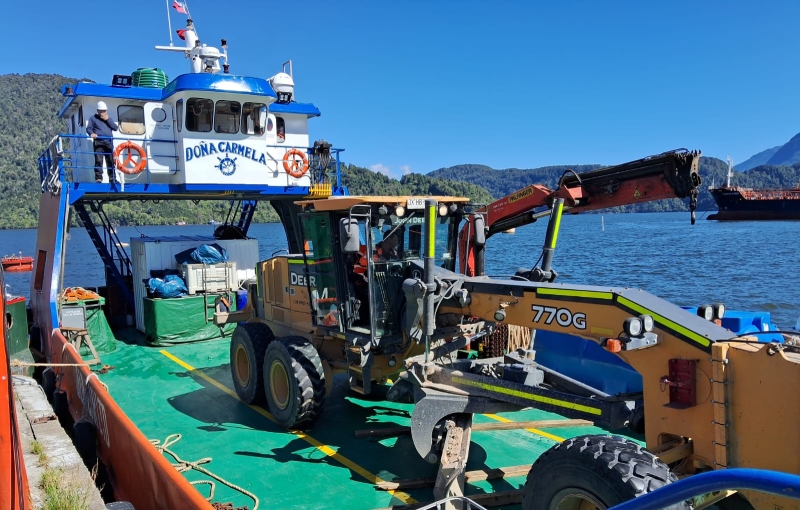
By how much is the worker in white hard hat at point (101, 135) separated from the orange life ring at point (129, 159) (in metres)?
0.15

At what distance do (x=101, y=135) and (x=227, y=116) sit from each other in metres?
2.77

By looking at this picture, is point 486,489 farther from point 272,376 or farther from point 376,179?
point 376,179

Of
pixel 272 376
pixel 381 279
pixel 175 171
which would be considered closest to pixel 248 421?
pixel 272 376

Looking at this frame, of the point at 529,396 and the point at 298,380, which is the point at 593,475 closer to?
the point at 529,396

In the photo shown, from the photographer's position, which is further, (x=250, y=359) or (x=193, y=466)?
(x=250, y=359)

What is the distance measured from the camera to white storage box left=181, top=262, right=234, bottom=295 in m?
13.8

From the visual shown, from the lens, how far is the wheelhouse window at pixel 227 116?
46.2ft

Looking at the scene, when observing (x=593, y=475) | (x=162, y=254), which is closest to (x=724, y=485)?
(x=593, y=475)

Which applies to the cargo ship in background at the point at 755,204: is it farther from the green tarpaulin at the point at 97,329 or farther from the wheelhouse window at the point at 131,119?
the green tarpaulin at the point at 97,329

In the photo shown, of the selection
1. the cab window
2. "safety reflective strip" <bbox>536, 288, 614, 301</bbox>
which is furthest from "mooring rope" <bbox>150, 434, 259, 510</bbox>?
"safety reflective strip" <bbox>536, 288, 614, 301</bbox>

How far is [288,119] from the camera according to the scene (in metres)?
16.0

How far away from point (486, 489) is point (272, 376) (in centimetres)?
345

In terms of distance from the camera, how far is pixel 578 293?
4859 mm

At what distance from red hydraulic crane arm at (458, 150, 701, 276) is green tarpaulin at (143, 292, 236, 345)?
7.32 meters
